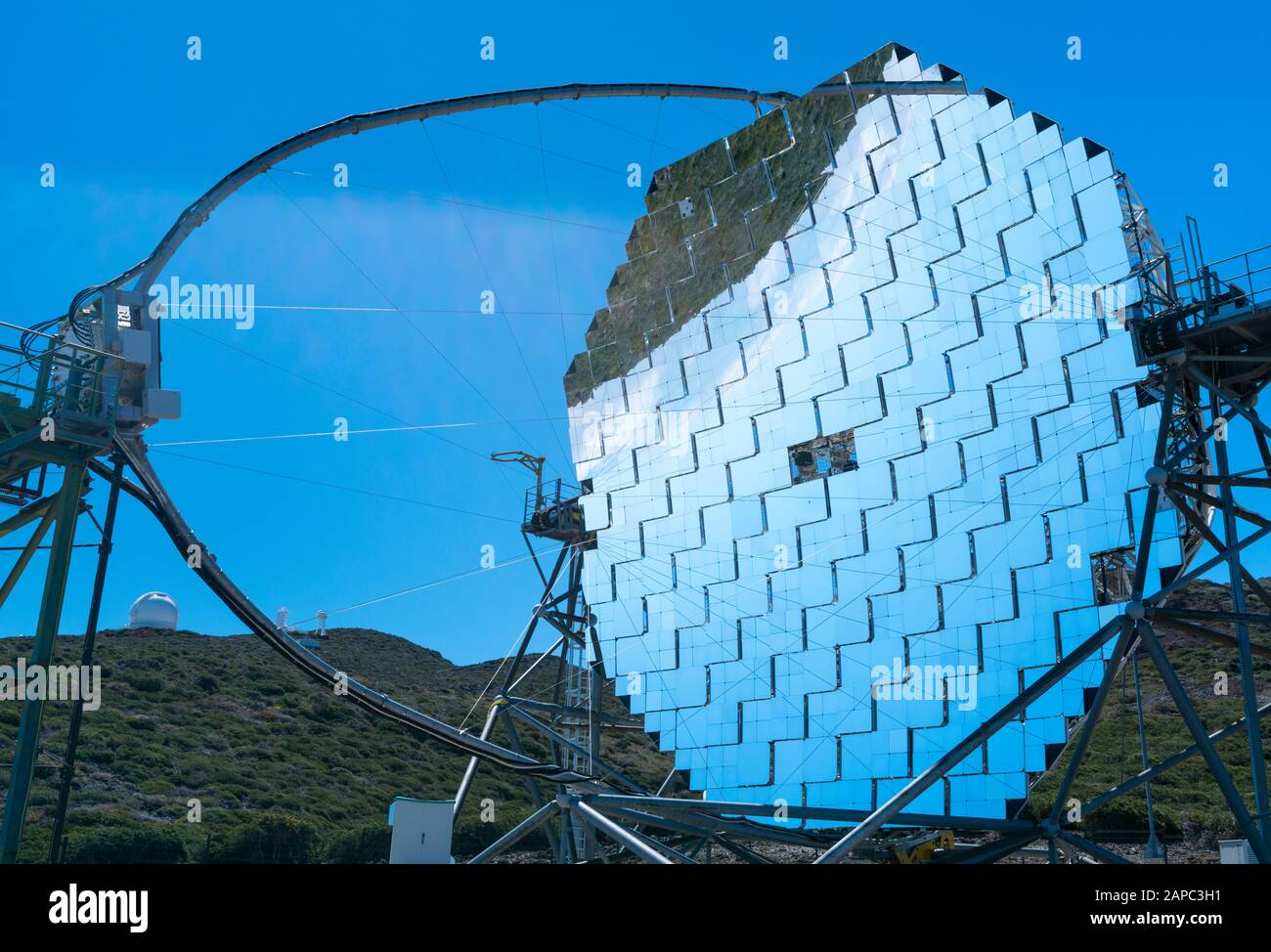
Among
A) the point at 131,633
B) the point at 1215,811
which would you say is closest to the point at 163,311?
the point at 1215,811

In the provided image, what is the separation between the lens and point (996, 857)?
63.4 ft

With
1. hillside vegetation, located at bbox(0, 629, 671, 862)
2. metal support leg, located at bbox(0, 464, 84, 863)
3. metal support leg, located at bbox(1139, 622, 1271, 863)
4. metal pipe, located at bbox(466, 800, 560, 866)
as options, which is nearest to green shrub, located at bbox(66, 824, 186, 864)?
hillside vegetation, located at bbox(0, 629, 671, 862)

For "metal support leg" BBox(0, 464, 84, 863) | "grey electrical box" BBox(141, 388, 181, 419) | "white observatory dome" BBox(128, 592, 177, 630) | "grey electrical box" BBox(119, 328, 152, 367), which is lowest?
"metal support leg" BBox(0, 464, 84, 863)

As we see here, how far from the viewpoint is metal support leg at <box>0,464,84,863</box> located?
55.6 feet

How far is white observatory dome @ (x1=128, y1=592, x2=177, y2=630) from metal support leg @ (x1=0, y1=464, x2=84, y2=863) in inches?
1290

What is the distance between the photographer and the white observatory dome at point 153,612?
50.8 m

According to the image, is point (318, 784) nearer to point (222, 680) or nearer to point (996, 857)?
point (222, 680)

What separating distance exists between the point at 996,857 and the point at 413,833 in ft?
27.6

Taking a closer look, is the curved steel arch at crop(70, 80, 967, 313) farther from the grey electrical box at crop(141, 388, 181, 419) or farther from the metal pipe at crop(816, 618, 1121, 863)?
the metal pipe at crop(816, 618, 1121, 863)

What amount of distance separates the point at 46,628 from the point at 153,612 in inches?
1349

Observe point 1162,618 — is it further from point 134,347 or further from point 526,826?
point 134,347

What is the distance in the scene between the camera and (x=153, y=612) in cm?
5106
